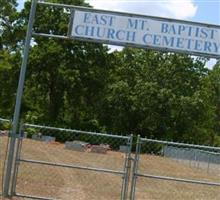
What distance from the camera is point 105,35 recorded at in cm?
1260

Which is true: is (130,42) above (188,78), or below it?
below

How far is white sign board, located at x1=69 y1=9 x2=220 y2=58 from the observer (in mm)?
12430

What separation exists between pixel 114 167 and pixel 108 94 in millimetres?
42911

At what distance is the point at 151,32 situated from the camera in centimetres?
1251

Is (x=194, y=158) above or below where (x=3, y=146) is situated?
above

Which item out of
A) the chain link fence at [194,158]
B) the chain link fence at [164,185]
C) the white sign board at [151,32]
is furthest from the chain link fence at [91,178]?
the chain link fence at [194,158]

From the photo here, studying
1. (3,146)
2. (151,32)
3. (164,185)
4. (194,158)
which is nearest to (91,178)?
(164,185)

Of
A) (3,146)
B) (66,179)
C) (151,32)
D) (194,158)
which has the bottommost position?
(66,179)

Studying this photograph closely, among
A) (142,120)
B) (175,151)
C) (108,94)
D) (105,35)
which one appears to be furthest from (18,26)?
(105,35)

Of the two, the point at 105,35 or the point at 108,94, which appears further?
the point at 108,94

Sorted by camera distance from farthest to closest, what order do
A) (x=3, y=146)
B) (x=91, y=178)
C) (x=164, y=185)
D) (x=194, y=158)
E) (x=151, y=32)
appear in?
1. (x=194, y=158)
2. (x=3, y=146)
3. (x=164, y=185)
4. (x=91, y=178)
5. (x=151, y=32)

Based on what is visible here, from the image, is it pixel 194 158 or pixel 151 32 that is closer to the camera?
pixel 151 32

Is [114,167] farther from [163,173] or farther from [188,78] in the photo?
[188,78]

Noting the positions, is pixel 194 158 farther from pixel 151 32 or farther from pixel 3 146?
pixel 151 32
